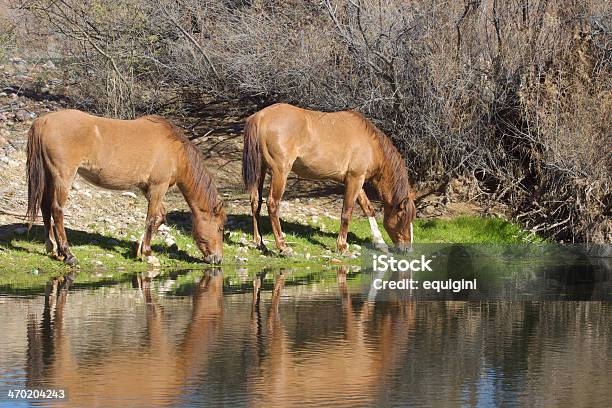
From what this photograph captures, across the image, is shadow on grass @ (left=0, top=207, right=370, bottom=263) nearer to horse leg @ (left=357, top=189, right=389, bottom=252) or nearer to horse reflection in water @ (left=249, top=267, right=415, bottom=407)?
horse leg @ (left=357, top=189, right=389, bottom=252)

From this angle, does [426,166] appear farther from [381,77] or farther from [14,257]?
[14,257]

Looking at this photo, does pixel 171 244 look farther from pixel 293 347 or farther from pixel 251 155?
pixel 293 347

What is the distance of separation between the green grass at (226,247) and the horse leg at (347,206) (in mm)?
214

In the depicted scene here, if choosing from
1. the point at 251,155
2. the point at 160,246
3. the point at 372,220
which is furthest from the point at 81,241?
the point at 372,220

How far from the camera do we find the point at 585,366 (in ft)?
26.1

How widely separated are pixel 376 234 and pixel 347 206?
72cm

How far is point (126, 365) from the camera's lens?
7828 millimetres

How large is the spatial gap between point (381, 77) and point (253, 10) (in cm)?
349

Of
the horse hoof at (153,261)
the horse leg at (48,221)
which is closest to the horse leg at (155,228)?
the horse hoof at (153,261)

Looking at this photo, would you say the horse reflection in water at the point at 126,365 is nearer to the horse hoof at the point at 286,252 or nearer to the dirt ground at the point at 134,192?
the horse hoof at the point at 286,252

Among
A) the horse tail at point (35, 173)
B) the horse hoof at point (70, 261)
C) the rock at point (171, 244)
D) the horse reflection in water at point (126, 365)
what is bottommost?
the horse reflection in water at point (126, 365)

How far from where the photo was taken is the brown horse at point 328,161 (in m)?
14.4

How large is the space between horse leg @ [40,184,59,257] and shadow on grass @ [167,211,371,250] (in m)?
2.31

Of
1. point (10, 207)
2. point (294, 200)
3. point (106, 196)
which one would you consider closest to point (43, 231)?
point (10, 207)
